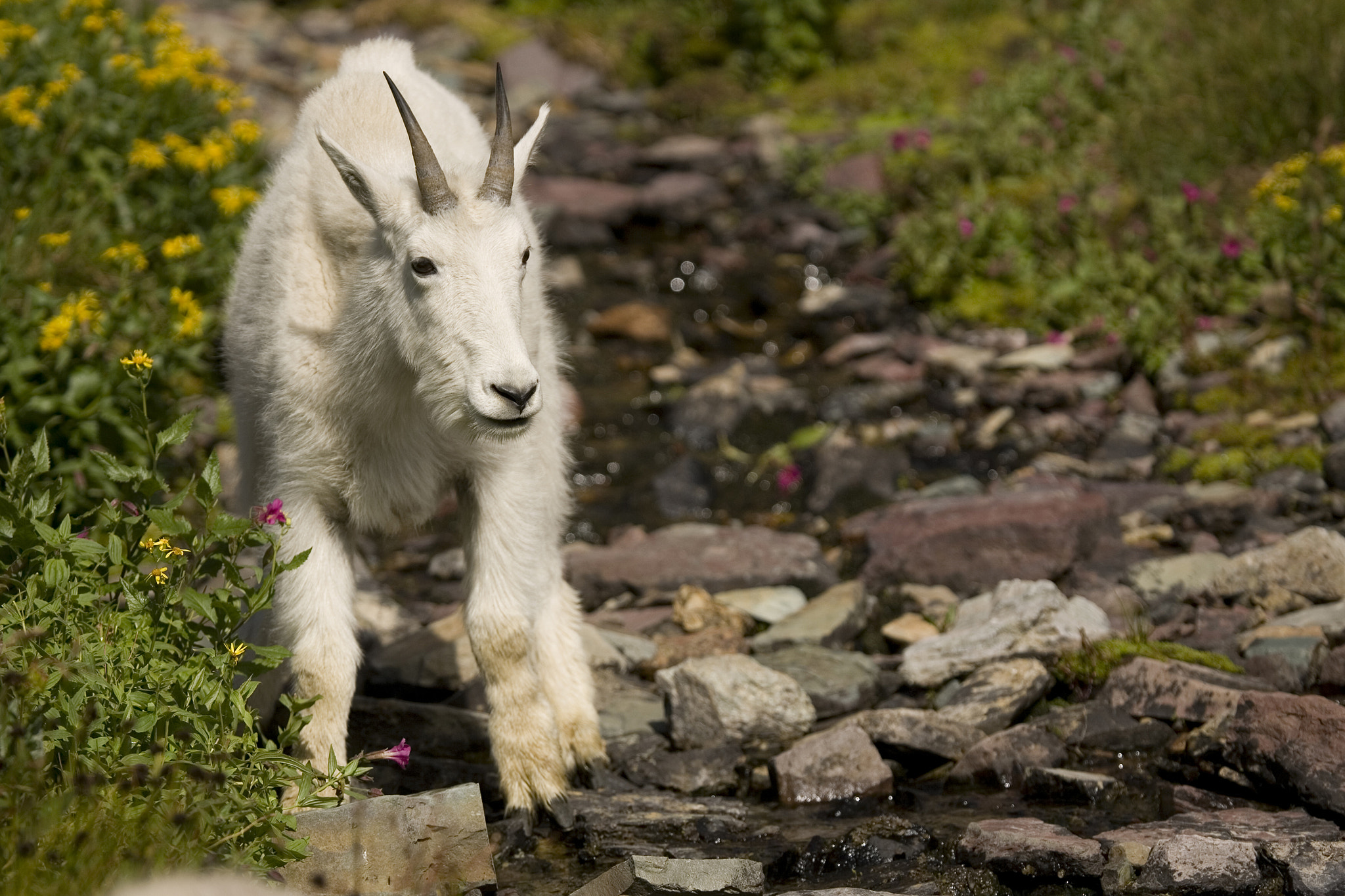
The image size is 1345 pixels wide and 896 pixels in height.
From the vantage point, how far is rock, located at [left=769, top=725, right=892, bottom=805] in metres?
5.39

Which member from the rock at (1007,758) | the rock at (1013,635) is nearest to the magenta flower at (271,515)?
the rock at (1007,758)

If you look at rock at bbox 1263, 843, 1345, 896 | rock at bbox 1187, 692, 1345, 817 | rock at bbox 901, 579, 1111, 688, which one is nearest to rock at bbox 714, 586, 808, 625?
rock at bbox 901, 579, 1111, 688

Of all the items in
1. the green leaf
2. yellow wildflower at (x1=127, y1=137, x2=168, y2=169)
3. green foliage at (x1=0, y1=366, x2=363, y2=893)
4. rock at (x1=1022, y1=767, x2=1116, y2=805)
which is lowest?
rock at (x1=1022, y1=767, x2=1116, y2=805)

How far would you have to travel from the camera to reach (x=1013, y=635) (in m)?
6.29

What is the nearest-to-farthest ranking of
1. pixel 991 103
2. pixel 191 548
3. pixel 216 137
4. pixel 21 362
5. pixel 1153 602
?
pixel 191 548 → pixel 21 362 → pixel 1153 602 → pixel 216 137 → pixel 991 103

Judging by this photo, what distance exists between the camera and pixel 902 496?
8.74 m

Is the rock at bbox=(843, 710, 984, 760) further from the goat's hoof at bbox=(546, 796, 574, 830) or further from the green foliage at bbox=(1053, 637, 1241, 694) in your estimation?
the goat's hoof at bbox=(546, 796, 574, 830)

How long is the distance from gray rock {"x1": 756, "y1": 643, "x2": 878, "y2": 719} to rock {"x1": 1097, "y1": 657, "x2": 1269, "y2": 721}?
3.43ft

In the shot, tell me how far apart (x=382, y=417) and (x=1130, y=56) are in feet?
35.3

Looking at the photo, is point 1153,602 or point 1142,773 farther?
A: point 1153,602

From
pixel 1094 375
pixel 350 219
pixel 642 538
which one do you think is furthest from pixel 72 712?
pixel 1094 375

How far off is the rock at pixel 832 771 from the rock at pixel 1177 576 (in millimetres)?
2100

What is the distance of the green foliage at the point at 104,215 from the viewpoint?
6.38m

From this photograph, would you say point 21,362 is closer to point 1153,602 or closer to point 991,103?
point 1153,602
